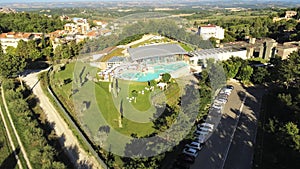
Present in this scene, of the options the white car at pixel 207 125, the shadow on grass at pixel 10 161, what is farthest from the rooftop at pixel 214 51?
the shadow on grass at pixel 10 161

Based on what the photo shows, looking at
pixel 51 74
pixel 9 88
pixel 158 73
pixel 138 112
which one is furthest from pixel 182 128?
pixel 51 74

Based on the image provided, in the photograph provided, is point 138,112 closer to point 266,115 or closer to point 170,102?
point 170,102

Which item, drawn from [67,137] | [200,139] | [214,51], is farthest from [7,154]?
[214,51]

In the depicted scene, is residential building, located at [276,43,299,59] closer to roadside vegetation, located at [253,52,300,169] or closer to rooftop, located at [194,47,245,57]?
rooftop, located at [194,47,245,57]

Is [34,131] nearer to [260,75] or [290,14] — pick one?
[260,75]

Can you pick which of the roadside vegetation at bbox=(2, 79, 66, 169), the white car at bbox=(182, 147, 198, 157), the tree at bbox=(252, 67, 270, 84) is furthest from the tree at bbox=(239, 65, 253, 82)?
the roadside vegetation at bbox=(2, 79, 66, 169)

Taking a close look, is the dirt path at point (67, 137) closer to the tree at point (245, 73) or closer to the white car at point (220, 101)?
the white car at point (220, 101)
